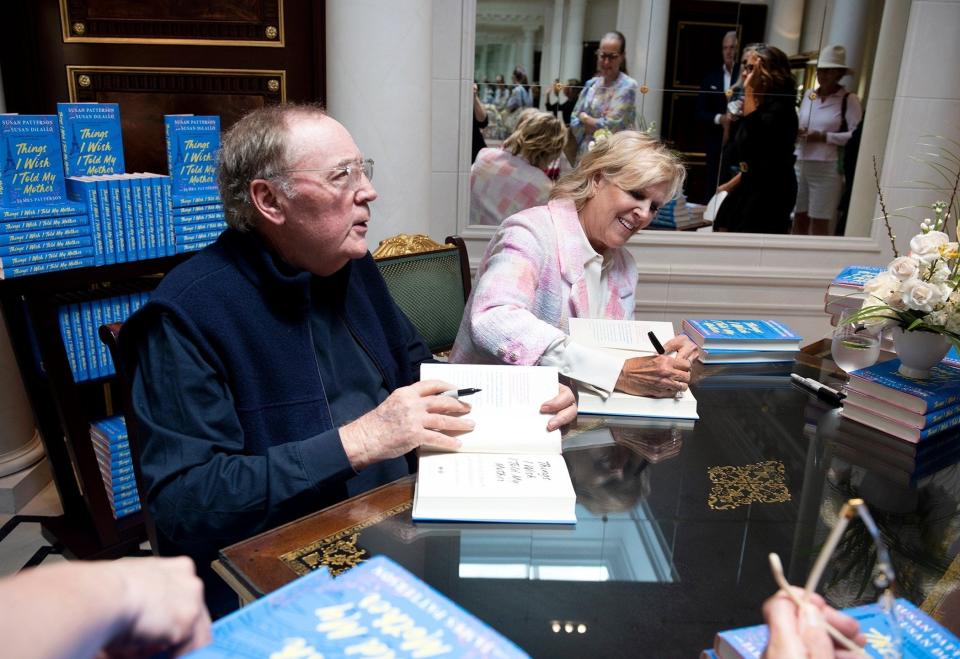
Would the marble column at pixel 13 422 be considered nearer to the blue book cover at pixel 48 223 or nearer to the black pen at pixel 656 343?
the blue book cover at pixel 48 223

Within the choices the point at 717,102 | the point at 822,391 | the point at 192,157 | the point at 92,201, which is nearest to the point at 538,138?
the point at 717,102

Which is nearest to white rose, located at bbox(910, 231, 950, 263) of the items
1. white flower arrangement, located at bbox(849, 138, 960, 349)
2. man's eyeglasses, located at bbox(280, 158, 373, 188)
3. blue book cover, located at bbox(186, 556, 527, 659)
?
white flower arrangement, located at bbox(849, 138, 960, 349)

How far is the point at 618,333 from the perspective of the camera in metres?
1.92

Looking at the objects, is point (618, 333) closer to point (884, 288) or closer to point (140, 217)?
point (884, 288)

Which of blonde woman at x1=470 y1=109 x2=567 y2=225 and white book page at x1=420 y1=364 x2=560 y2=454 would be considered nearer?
white book page at x1=420 y1=364 x2=560 y2=454

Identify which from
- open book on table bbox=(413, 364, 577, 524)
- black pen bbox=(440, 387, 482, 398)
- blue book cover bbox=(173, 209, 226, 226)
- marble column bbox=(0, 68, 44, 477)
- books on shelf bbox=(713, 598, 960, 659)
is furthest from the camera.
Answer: marble column bbox=(0, 68, 44, 477)

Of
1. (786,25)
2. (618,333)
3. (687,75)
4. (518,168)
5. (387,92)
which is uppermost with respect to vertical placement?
(786,25)

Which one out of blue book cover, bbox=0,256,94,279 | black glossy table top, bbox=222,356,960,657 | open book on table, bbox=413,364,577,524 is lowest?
black glossy table top, bbox=222,356,960,657

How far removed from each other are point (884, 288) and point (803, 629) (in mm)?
1240

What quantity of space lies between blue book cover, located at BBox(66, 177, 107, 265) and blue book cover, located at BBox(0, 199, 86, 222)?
0.06 ft

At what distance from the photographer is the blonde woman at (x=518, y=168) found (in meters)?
3.67

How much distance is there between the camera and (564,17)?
3.61 meters

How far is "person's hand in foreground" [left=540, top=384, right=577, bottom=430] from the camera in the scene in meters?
1.46

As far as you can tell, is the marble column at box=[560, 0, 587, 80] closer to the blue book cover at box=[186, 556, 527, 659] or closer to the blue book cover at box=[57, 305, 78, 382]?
the blue book cover at box=[57, 305, 78, 382]
